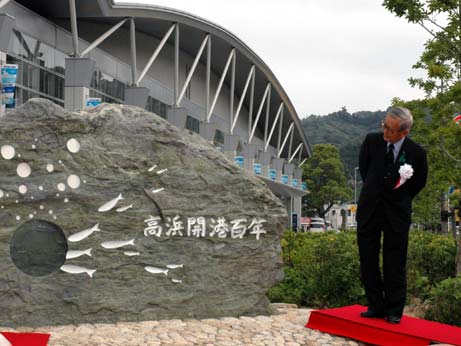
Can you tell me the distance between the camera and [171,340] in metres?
5.34

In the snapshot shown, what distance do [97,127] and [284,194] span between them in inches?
1862

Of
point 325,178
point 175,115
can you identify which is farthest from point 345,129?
point 175,115

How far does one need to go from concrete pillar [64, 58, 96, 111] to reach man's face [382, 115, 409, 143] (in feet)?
50.7

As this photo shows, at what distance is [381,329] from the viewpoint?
5.46 meters

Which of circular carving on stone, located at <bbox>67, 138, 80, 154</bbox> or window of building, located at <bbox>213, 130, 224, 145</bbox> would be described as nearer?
circular carving on stone, located at <bbox>67, 138, 80, 154</bbox>

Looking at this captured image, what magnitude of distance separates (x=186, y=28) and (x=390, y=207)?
1086 inches

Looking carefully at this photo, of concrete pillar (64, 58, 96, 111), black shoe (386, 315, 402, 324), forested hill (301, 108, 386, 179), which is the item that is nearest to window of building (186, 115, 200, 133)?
concrete pillar (64, 58, 96, 111)

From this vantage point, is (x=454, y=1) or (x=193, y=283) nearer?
(x=193, y=283)

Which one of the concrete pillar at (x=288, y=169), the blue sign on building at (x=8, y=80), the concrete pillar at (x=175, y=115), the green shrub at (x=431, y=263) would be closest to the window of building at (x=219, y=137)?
the concrete pillar at (x=175, y=115)

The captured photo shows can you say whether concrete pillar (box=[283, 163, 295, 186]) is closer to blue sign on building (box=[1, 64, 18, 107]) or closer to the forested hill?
the forested hill

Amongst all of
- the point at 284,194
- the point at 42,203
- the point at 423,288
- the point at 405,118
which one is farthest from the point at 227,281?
the point at 284,194

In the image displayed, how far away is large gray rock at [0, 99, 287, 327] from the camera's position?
597 centimetres

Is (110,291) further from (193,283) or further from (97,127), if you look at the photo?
(97,127)

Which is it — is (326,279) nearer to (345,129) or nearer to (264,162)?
(264,162)
